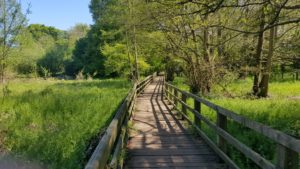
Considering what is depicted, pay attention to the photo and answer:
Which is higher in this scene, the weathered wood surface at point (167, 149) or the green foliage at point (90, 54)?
the green foliage at point (90, 54)

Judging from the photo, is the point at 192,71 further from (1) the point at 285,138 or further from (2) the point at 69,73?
(2) the point at 69,73

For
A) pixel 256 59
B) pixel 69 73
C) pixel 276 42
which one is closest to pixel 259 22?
pixel 256 59

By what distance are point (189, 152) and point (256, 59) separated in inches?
490

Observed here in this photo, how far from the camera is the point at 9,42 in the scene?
17.4m

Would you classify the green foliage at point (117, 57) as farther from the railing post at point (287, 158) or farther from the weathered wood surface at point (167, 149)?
the railing post at point (287, 158)

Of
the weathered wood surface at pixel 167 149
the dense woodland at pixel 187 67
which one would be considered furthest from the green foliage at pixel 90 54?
the weathered wood surface at pixel 167 149

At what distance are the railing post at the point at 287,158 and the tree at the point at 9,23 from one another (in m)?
16.5

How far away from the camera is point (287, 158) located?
111 inches

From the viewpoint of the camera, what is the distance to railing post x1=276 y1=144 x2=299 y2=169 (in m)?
2.79

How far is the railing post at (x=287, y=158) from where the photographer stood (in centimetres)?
279

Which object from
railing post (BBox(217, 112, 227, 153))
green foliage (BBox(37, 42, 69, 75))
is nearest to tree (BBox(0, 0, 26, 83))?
railing post (BBox(217, 112, 227, 153))

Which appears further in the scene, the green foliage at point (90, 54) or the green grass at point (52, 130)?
the green foliage at point (90, 54)

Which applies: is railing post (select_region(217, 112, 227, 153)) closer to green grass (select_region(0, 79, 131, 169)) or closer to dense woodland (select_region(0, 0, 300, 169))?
dense woodland (select_region(0, 0, 300, 169))

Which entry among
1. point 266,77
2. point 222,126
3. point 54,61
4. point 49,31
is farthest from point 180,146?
point 49,31
